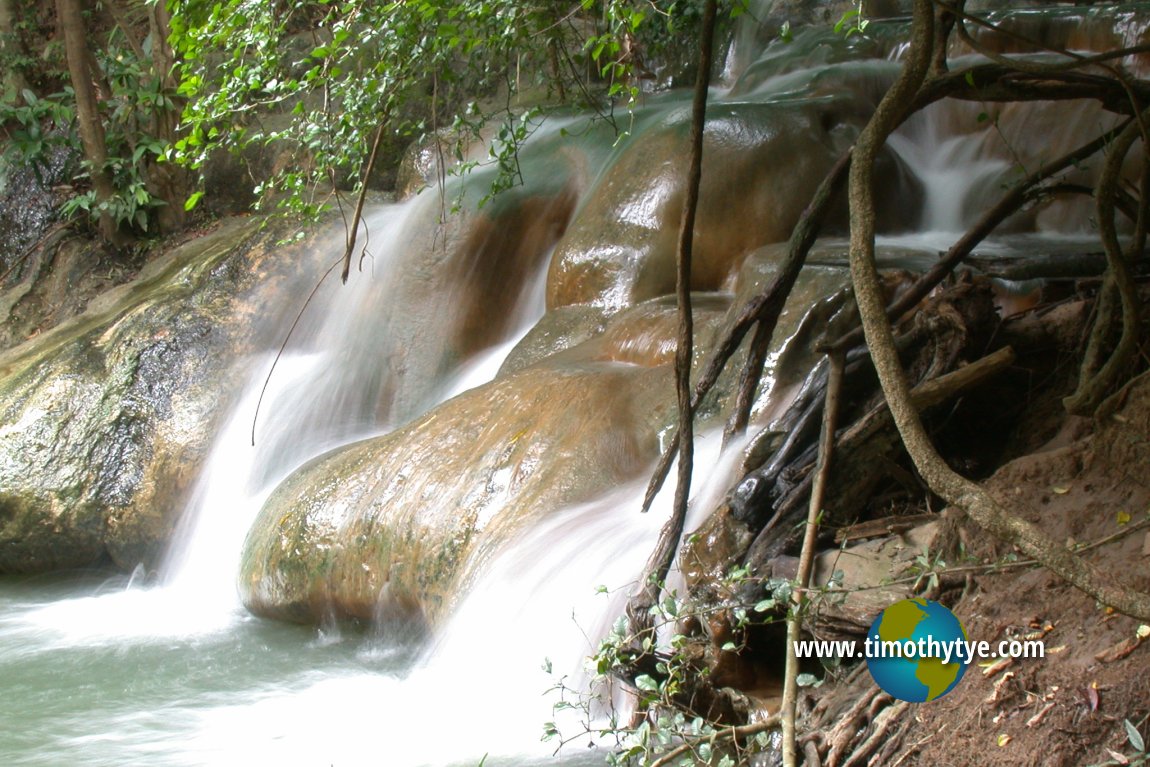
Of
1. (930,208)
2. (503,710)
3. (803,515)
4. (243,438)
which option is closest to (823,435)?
(803,515)

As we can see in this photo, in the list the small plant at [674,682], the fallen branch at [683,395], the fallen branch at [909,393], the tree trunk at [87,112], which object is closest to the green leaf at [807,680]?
the small plant at [674,682]

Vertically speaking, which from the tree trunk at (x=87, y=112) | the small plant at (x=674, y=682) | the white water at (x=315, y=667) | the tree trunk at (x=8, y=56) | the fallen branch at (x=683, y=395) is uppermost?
the tree trunk at (x=8, y=56)

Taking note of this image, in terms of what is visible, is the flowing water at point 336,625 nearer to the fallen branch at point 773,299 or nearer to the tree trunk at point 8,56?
the fallen branch at point 773,299

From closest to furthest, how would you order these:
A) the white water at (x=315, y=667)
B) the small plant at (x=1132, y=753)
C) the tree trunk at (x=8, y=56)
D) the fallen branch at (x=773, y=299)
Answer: the small plant at (x=1132, y=753) → the fallen branch at (x=773, y=299) → the white water at (x=315, y=667) → the tree trunk at (x=8, y=56)

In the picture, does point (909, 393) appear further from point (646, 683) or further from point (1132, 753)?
point (646, 683)

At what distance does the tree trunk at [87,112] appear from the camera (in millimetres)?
9617

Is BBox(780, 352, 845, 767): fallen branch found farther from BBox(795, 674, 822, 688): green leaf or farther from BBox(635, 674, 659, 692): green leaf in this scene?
BBox(635, 674, 659, 692): green leaf

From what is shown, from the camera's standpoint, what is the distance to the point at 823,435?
10.6 feet

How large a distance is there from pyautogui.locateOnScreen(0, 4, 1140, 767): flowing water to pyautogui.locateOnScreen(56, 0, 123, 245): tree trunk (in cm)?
347

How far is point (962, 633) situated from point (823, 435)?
0.74 m

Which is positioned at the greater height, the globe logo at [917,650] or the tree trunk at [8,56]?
the tree trunk at [8,56]

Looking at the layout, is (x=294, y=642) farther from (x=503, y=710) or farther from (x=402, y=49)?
(x=402, y=49)

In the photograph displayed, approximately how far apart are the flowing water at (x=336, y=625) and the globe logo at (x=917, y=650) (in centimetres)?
75

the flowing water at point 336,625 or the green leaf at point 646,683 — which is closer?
the green leaf at point 646,683
